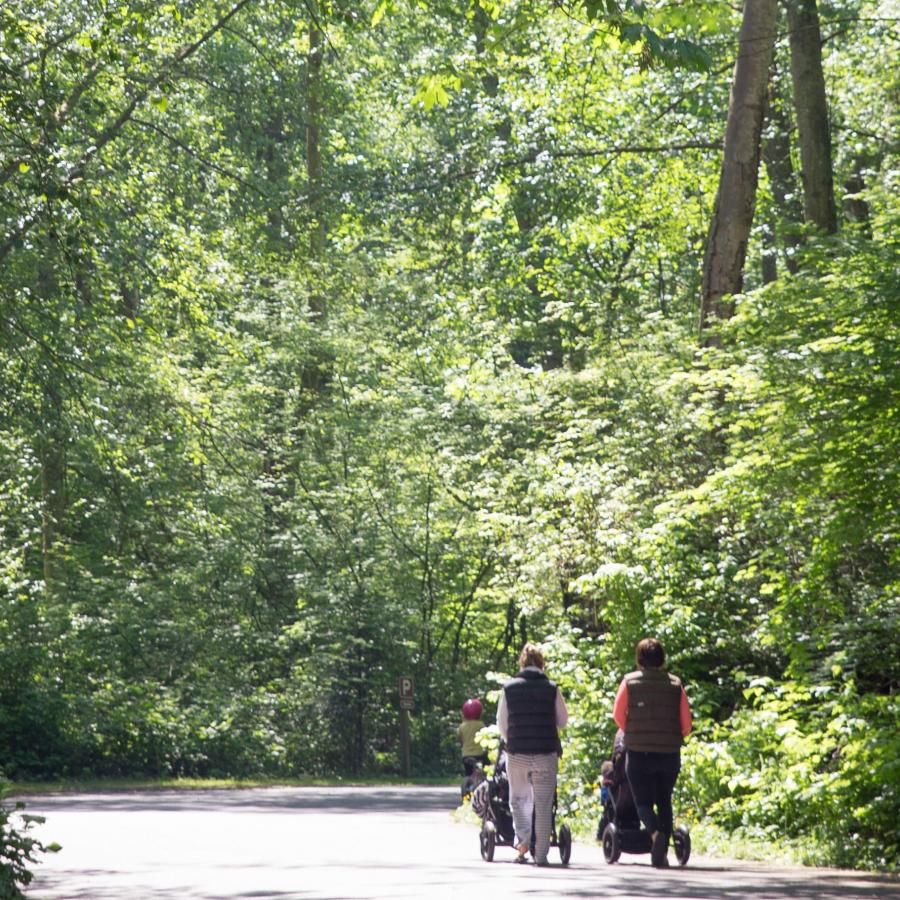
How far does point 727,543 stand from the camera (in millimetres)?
19297

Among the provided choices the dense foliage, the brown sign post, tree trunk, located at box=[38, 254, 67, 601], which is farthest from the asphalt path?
the brown sign post

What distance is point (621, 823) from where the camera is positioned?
14008mm

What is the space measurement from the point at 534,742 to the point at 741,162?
399 inches

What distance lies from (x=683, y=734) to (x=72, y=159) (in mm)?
11382

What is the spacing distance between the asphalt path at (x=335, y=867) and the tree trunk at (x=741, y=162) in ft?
24.0

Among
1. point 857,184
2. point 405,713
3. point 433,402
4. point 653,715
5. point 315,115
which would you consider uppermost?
point 857,184

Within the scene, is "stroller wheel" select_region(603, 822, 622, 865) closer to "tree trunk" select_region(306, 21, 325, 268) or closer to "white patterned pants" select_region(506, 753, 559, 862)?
"white patterned pants" select_region(506, 753, 559, 862)

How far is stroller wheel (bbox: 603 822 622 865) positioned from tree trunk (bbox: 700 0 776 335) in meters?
8.93

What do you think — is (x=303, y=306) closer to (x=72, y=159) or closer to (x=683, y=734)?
(x=72, y=159)

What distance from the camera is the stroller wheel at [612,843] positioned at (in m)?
14.0

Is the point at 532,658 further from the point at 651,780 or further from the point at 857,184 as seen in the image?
the point at 857,184

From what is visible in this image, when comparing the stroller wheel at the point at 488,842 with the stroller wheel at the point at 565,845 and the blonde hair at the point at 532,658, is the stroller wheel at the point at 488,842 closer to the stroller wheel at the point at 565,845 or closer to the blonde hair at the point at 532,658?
the stroller wheel at the point at 565,845

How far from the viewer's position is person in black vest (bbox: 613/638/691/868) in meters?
13.4

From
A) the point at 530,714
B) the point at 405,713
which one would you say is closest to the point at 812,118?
→ the point at 530,714
